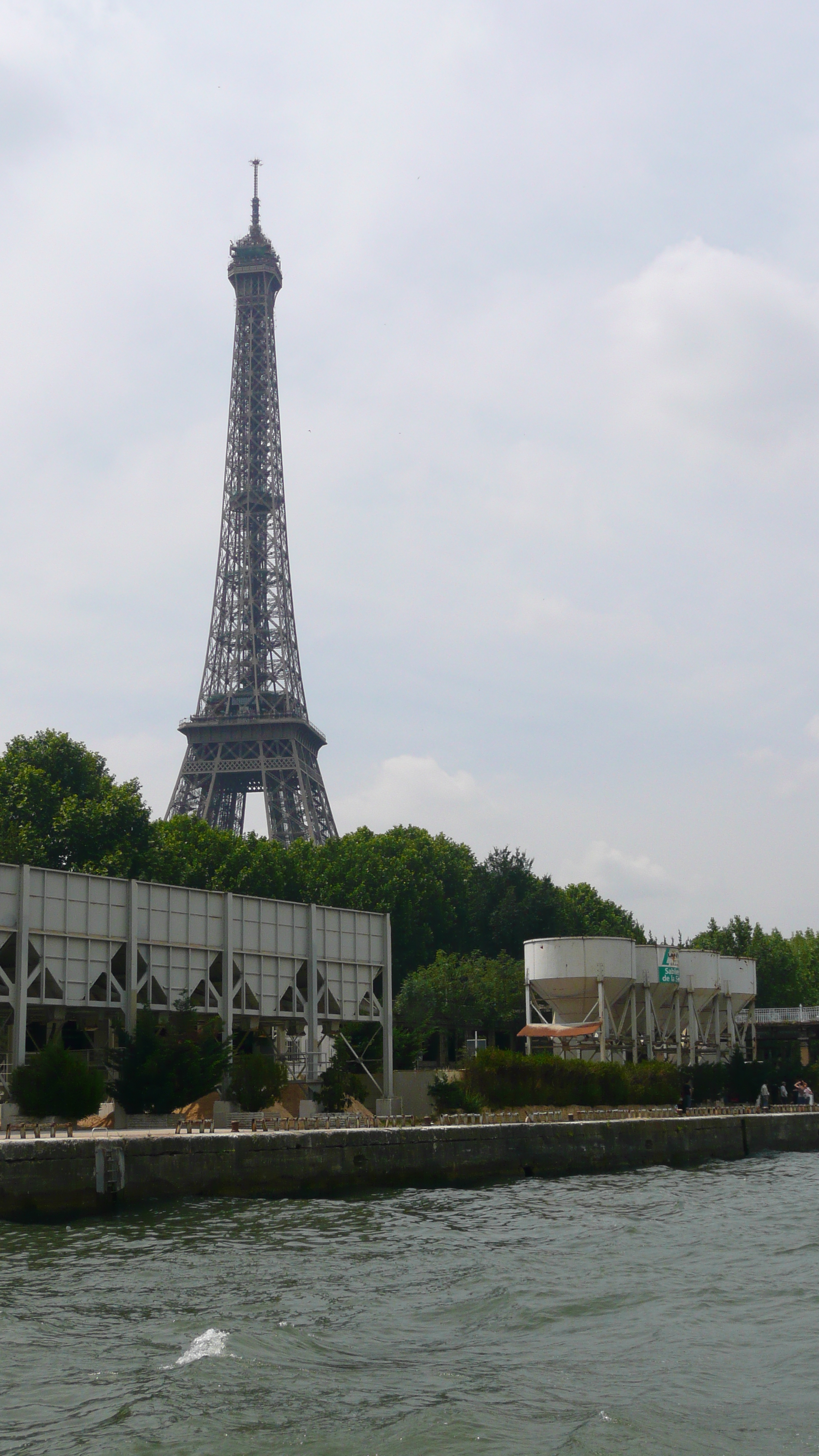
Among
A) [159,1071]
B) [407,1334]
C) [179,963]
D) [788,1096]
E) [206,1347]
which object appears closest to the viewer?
[206,1347]

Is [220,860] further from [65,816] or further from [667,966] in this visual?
[667,966]

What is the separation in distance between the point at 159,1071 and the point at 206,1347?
25.2m

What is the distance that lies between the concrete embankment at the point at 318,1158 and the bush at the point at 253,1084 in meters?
8.78

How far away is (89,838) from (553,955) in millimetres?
26167

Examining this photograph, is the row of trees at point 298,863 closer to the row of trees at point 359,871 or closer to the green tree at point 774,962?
the row of trees at point 359,871

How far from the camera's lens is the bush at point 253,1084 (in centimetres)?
4450

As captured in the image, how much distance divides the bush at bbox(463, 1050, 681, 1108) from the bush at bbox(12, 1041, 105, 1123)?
1690 centimetres

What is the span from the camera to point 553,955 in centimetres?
Result: 6600

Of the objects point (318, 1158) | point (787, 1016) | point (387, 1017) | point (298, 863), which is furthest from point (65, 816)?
point (787, 1016)

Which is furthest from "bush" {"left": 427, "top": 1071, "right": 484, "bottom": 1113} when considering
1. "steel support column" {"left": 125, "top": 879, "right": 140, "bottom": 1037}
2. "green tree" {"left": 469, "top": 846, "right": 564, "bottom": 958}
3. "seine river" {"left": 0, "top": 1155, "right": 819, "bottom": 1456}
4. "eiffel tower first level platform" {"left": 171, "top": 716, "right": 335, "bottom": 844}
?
"eiffel tower first level platform" {"left": 171, "top": 716, "right": 335, "bottom": 844}

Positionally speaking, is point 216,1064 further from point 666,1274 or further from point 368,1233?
point 666,1274

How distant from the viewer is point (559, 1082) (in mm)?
55062

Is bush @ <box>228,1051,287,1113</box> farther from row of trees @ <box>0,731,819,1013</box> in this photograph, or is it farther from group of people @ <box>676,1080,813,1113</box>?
row of trees @ <box>0,731,819,1013</box>

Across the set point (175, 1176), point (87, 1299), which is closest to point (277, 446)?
point (175, 1176)
